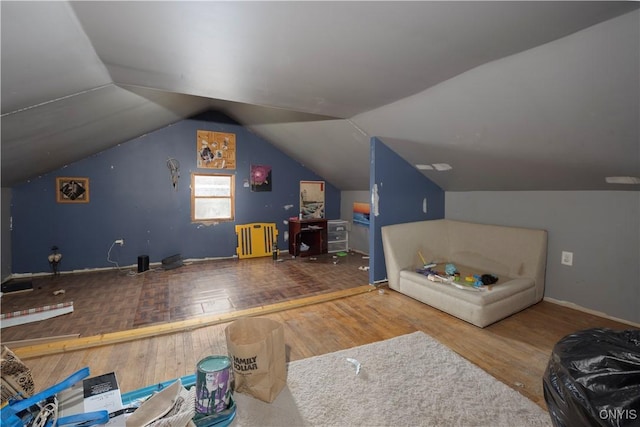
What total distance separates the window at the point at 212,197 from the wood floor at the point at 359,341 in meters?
3.22

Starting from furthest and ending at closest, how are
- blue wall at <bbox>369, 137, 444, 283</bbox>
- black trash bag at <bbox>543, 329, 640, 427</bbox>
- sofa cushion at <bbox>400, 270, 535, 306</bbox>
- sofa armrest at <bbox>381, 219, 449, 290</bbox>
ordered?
blue wall at <bbox>369, 137, 444, 283</bbox>
sofa armrest at <bbox>381, 219, 449, 290</bbox>
sofa cushion at <bbox>400, 270, 535, 306</bbox>
black trash bag at <bbox>543, 329, 640, 427</bbox>

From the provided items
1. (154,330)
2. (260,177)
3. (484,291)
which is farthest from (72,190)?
(484,291)

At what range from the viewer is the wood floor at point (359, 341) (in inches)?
73.6

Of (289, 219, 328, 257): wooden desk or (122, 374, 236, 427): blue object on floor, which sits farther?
(289, 219, 328, 257): wooden desk

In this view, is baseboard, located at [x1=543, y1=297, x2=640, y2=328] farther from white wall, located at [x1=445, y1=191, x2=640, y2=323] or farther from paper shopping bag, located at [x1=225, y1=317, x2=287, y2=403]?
paper shopping bag, located at [x1=225, y1=317, x2=287, y2=403]

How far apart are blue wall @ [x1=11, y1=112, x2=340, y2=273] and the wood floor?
3.06m

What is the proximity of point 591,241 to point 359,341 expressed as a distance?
2540 mm

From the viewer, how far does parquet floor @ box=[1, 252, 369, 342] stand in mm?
2676

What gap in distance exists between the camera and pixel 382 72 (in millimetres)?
2064

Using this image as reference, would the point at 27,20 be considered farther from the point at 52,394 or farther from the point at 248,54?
the point at 52,394

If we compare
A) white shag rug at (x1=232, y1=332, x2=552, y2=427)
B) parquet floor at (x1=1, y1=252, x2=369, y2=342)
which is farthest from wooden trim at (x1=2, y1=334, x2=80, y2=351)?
white shag rug at (x1=232, y1=332, x2=552, y2=427)

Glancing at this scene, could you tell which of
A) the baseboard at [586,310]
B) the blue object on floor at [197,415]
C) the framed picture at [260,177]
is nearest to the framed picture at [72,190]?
the framed picture at [260,177]

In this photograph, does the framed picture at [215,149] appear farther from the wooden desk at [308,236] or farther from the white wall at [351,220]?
the white wall at [351,220]

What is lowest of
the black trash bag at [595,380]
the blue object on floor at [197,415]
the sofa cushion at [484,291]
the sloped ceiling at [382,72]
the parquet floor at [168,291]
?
the parquet floor at [168,291]
